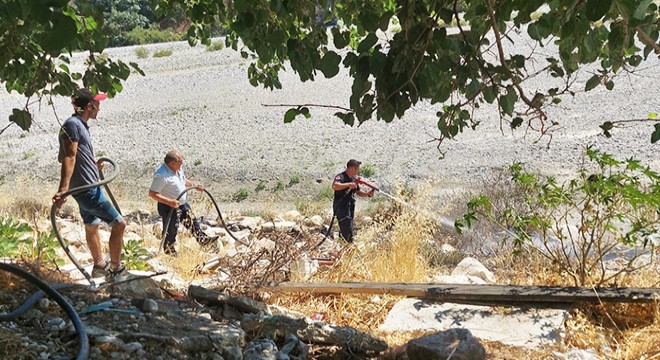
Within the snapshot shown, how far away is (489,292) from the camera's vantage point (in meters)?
4.94

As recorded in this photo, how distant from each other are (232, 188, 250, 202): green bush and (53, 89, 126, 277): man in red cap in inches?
312

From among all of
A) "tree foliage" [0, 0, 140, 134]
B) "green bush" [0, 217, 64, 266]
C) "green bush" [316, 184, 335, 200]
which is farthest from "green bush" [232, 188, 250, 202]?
"tree foliage" [0, 0, 140, 134]

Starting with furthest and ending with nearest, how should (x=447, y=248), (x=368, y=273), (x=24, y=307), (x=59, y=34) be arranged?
1. (x=447, y=248)
2. (x=368, y=273)
3. (x=24, y=307)
4. (x=59, y=34)

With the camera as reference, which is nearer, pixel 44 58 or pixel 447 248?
pixel 44 58

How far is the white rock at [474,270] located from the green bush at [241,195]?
7019 mm

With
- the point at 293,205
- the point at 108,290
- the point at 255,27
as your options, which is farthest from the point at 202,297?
the point at 293,205

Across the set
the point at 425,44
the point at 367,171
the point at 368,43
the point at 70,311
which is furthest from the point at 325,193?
the point at 368,43

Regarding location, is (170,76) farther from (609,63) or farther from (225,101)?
(609,63)

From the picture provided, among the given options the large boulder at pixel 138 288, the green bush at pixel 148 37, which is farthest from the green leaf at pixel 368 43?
the green bush at pixel 148 37

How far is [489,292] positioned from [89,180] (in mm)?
2903

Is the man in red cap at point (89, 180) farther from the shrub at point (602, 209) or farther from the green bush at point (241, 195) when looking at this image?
the green bush at point (241, 195)

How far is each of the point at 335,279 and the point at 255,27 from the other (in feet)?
8.92

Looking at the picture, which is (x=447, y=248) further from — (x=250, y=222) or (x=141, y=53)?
(x=141, y=53)

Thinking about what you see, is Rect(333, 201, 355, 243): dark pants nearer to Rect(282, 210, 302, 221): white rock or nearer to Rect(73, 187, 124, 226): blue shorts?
Rect(282, 210, 302, 221): white rock
